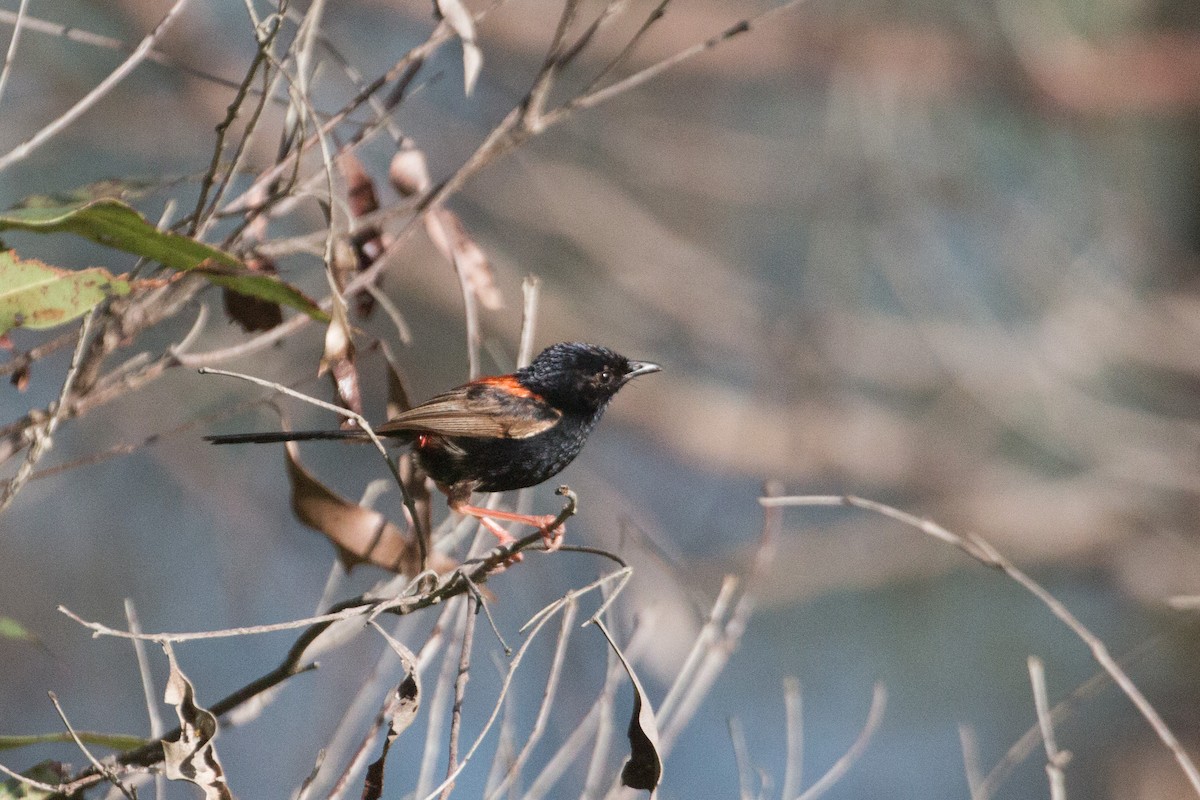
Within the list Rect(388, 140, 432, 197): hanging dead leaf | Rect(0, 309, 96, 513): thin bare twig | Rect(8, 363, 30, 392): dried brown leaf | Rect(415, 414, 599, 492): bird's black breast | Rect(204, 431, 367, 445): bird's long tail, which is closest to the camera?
Rect(0, 309, 96, 513): thin bare twig

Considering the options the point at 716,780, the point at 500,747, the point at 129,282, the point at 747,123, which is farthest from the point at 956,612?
the point at 129,282

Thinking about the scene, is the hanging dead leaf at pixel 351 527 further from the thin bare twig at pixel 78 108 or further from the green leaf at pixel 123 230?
the thin bare twig at pixel 78 108

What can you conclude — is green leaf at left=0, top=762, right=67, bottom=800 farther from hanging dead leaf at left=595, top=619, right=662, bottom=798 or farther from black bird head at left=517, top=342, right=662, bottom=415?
black bird head at left=517, top=342, right=662, bottom=415

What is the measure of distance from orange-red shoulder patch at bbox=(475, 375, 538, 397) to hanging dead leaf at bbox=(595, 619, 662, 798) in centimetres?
112

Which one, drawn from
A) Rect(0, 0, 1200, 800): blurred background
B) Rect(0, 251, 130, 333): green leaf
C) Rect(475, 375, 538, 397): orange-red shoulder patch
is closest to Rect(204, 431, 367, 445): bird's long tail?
Rect(0, 251, 130, 333): green leaf

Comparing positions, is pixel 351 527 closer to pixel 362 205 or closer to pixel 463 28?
pixel 362 205

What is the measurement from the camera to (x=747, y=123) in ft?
35.5

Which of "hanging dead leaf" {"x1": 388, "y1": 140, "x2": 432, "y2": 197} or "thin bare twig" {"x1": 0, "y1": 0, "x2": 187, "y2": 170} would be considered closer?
"thin bare twig" {"x1": 0, "y1": 0, "x2": 187, "y2": 170}

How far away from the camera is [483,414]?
9.45 feet

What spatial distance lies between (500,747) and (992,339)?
6618 mm

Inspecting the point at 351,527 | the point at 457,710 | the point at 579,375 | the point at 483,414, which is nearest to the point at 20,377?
the point at 351,527

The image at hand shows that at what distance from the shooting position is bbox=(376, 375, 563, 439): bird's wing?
2701 mm

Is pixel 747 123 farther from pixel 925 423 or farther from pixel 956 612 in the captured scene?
pixel 956 612

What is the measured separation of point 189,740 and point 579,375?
158 centimetres
